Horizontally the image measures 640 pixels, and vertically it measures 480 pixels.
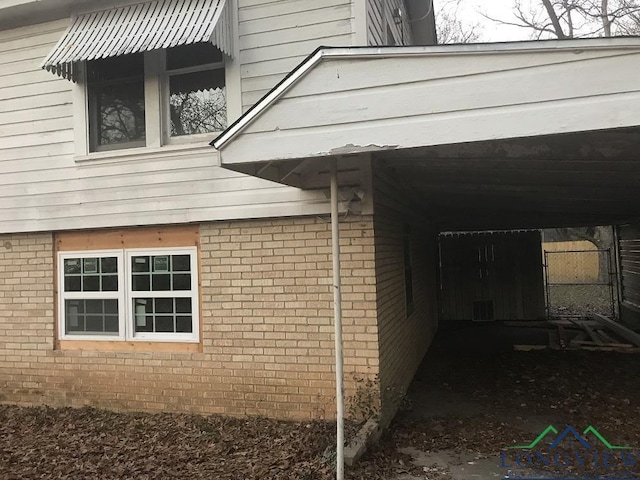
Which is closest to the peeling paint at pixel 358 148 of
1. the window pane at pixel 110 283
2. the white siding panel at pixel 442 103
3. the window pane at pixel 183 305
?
the white siding panel at pixel 442 103

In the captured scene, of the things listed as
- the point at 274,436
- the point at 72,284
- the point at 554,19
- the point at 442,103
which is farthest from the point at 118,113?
the point at 554,19

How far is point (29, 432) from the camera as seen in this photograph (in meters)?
5.90

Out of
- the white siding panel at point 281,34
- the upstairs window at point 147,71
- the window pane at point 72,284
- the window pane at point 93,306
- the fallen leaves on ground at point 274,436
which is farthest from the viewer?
the window pane at point 72,284

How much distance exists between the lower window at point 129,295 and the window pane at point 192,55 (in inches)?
88.5

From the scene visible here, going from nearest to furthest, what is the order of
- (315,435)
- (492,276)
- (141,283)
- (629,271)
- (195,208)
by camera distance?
(315,435) → (195,208) → (141,283) → (629,271) → (492,276)

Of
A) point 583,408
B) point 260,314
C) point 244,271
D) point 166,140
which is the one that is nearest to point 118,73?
point 166,140

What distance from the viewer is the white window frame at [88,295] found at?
21.3 ft

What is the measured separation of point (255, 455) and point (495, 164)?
345 centimetres

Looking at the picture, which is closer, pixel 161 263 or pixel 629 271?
pixel 161 263

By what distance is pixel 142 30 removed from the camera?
5.89m

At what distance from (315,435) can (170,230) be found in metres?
2.93

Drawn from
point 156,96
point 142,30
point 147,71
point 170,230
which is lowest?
point 170,230

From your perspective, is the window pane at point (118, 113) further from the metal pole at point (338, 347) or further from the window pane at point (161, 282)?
the metal pole at point (338, 347)

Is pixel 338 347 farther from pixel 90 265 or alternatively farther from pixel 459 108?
pixel 90 265
